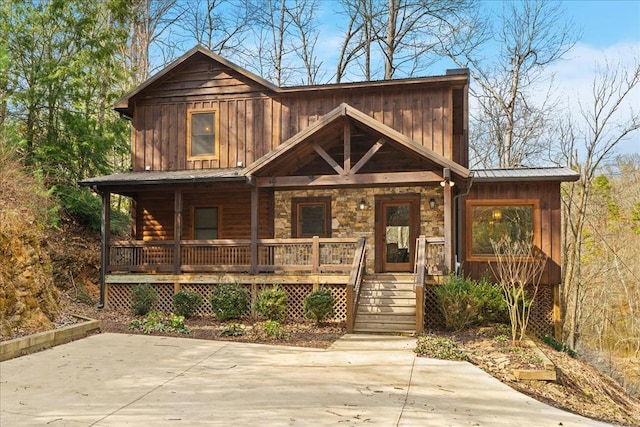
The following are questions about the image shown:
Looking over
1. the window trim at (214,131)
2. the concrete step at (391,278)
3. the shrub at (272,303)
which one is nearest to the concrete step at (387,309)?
the concrete step at (391,278)

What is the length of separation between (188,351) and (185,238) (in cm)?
797

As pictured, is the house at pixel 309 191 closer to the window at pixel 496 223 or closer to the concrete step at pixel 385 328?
Answer: the window at pixel 496 223

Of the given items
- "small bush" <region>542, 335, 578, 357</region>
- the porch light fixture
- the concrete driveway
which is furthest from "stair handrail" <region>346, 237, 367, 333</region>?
"small bush" <region>542, 335, 578, 357</region>

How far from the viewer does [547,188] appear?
1537cm

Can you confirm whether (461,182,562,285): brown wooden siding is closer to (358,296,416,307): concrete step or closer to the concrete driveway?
(358,296,416,307): concrete step

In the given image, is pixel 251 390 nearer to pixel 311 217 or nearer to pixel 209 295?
pixel 209 295

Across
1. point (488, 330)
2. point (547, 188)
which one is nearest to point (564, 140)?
point (547, 188)

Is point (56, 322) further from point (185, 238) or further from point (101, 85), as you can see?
point (101, 85)

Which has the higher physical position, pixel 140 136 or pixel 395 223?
pixel 140 136

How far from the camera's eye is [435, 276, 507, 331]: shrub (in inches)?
471

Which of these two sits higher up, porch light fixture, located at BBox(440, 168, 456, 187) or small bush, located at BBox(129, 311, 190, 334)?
porch light fixture, located at BBox(440, 168, 456, 187)

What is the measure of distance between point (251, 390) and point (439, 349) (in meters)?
4.08

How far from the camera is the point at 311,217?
54.1 feet

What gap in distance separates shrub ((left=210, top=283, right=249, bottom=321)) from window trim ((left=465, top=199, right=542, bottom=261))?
267 inches
